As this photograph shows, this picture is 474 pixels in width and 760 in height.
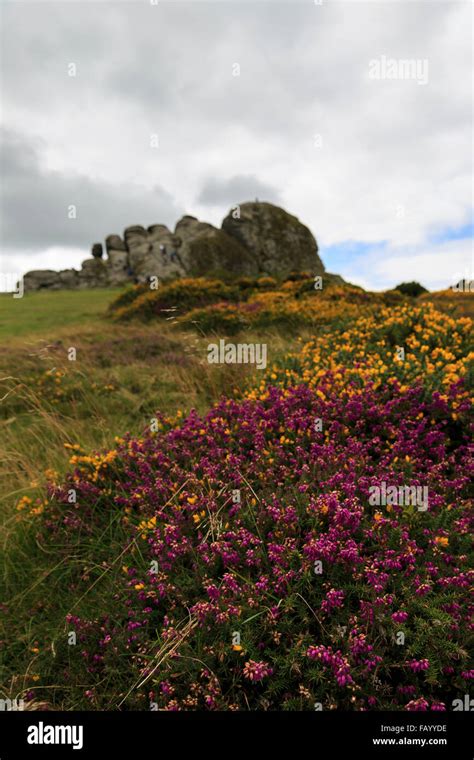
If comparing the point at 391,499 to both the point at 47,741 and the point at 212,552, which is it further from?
the point at 47,741

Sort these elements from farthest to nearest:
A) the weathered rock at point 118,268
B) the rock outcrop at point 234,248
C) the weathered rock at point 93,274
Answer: the weathered rock at point 93,274 < the weathered rock at point 118,268 < the rock outcrop at point 234,248

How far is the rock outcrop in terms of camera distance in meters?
33.8

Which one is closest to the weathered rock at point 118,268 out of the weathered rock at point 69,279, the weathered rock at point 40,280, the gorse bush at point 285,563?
the weathered rock at point 69,279

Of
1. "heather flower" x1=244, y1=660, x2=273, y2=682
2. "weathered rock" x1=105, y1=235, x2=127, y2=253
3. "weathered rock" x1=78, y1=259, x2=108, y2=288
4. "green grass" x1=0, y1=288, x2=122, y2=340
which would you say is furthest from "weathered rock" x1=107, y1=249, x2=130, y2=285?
"heather flower" x1=244, y1=660, x2=273, y2=682

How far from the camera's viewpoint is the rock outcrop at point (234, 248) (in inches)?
1331

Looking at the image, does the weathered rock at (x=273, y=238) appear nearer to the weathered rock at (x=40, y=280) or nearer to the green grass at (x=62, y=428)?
the weathered rock at (x=40, y=280)

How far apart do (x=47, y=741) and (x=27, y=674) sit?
18.3 inches

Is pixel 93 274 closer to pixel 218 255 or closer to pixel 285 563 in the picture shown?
pixel 218 255

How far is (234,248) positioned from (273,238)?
3824 millimetres

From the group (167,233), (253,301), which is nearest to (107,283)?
(167,233)

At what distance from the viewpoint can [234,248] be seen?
112ft

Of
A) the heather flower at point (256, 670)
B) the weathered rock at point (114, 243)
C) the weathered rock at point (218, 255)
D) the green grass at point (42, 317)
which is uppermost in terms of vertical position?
the weathered rock at point (114, 243)

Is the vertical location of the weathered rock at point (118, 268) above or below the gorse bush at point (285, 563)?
above

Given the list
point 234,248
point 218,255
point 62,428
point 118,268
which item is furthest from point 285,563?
point 118,268
